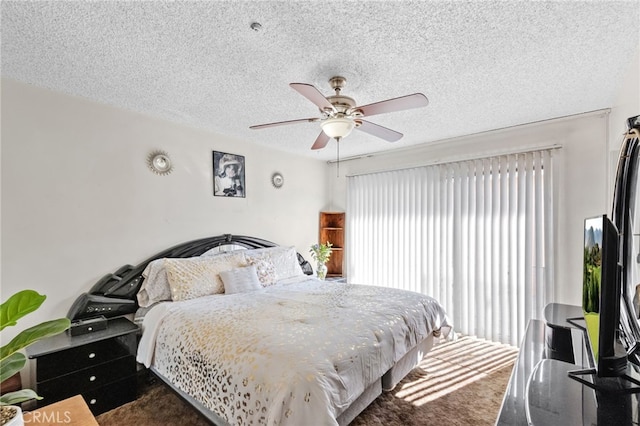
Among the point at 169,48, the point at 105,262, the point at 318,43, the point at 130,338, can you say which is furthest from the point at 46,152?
the point at 318,43

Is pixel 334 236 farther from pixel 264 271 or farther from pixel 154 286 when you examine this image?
pixel 154 286

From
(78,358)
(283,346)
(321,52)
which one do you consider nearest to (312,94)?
(321,52)

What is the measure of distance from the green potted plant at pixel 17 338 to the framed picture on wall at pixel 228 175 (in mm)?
2562

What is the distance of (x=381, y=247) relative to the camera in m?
4.46

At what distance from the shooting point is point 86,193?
2.57 metres

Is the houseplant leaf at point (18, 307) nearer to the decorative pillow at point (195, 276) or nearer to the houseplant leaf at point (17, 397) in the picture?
the houseplant leaf at point (17, 397)

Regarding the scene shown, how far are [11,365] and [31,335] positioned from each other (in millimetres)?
127

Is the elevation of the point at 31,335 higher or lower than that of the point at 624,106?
lower

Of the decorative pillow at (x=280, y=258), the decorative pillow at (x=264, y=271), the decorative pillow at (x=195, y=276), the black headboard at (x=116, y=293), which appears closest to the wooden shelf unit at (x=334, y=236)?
the decorative pillow at (x=280, y=258)

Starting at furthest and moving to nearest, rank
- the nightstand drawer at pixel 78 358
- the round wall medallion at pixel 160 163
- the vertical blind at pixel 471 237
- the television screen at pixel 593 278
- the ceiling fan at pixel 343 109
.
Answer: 1. the vertical blind at pixel 471 237
2. the round wall medallion at pixel 160 163
3. the nightstand drawer at pixel 78 358
4. the ceiling fan at pixel 343 109
5. the television screen at pixel 593 278

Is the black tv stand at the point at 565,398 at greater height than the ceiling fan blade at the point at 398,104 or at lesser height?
lesser

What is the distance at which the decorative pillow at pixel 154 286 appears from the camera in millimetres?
2740

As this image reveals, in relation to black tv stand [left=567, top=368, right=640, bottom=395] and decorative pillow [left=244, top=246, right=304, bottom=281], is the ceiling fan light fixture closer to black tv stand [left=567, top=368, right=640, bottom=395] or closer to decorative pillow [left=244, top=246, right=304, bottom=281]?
black tv stand [left=567, top=368, right=640, bottom=395]

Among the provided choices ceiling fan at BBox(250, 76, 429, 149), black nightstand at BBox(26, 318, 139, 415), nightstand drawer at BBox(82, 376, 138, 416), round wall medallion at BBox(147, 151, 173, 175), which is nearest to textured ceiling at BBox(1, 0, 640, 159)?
ceiling fan at BBox(250, 76, 429, 149)
